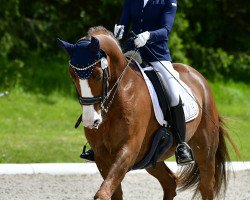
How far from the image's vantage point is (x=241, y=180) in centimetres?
980

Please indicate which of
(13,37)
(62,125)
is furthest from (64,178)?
(13,37)

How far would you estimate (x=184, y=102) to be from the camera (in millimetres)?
6906

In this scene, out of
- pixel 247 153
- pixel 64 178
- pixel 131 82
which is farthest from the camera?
pixel 247 153

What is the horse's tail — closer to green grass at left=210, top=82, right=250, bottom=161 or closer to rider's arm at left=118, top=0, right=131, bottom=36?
rider's arm at left=118, top=0, right=131, bottom=36

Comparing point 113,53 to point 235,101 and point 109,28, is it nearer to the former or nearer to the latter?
point 109,28

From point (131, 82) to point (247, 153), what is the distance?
626 cm

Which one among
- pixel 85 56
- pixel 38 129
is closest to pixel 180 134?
pixel 85 56

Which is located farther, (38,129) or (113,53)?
(38,129)

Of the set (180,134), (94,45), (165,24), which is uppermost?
(94,45)

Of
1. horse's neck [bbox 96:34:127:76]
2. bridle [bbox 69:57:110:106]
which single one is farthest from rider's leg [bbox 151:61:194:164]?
bridle [bbox 69:57:110:106]

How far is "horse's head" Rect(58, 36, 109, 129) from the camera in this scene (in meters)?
5.54

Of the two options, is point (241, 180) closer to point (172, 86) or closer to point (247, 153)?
point (247, 153)

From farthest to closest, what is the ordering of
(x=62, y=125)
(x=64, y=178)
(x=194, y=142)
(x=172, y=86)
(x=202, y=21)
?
(x=202, y=21) < (x=62, y=125) < (x=64, y=178) < (x=194, y=142) < (x=172, y=86)

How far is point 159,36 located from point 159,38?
2 cm
